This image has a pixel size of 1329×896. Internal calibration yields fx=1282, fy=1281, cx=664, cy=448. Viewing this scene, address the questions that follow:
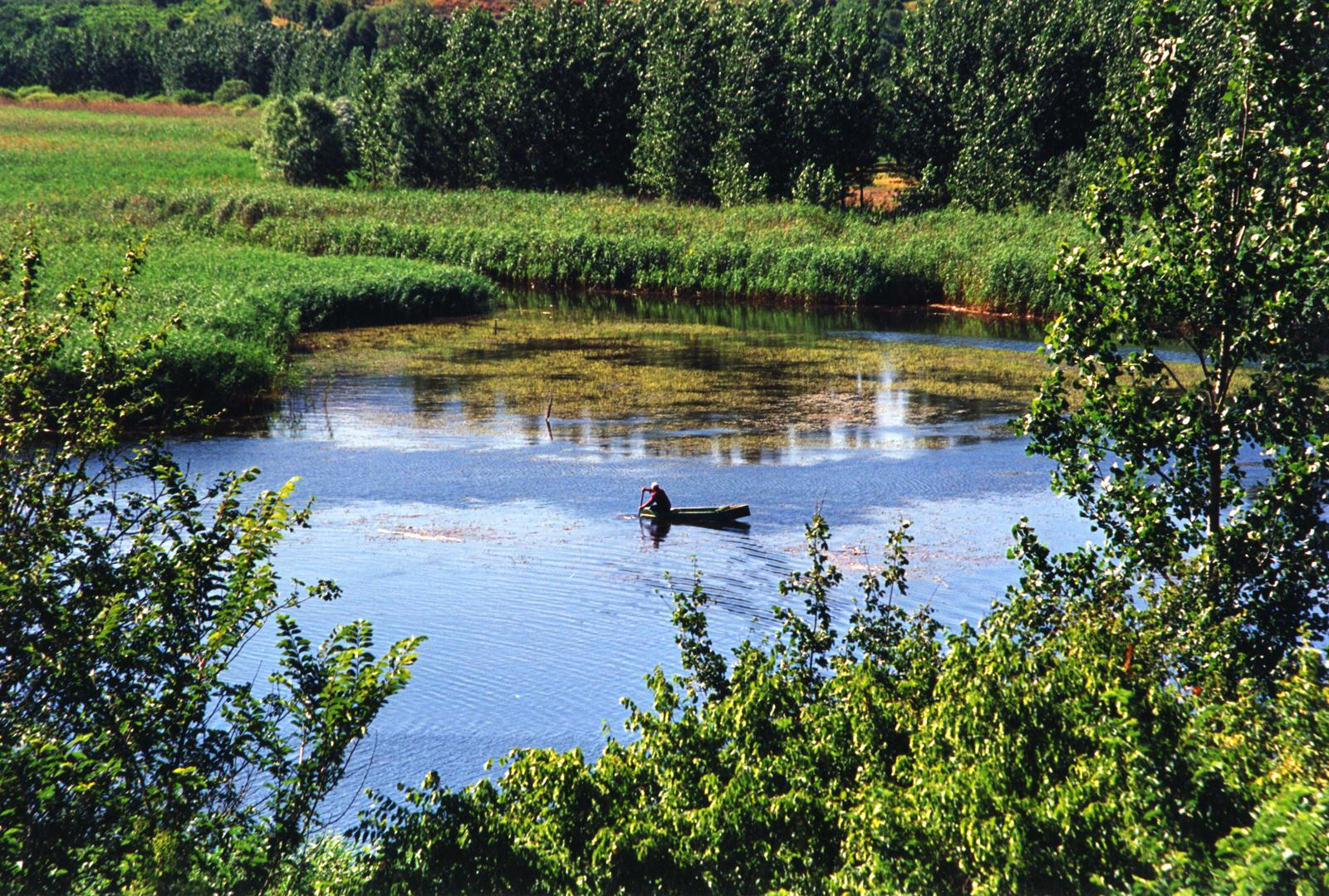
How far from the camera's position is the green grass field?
43.5 m

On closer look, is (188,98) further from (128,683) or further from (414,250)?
(128,683)

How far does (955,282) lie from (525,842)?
49.6 m

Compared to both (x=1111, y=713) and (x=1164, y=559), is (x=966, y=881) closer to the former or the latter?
(x=1111, y=713)

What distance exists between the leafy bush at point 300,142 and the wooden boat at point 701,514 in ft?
247

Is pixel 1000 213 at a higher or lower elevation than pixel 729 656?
higher

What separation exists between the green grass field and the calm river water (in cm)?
268

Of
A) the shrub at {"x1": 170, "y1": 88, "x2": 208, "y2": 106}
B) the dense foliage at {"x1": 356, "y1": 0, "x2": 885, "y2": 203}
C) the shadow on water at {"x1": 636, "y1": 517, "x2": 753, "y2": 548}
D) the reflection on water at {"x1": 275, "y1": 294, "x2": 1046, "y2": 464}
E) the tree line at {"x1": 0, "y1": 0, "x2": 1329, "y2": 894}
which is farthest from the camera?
the shrub at {"x1": 170, "y1": 88, "x2": 208, "y2": 106}

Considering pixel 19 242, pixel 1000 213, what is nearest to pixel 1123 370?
pixel 19 242

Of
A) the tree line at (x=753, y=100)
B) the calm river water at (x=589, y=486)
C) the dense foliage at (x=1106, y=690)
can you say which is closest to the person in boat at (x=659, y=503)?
the calm river water at (x=589, y=486)

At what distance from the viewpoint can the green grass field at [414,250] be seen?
1711 inches

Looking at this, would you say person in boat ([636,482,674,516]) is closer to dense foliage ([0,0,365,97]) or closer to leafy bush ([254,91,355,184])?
leafy bush ([254,91,355,184])

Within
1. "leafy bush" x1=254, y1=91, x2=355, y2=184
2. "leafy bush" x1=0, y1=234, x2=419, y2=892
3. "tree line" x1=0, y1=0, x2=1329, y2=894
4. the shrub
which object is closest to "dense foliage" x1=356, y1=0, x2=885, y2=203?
"leafy bush" x1=254, y1=91, x2=355, y2=184

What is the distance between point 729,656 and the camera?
18656 millimetres

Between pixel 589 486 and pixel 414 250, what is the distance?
3988 centimetres
